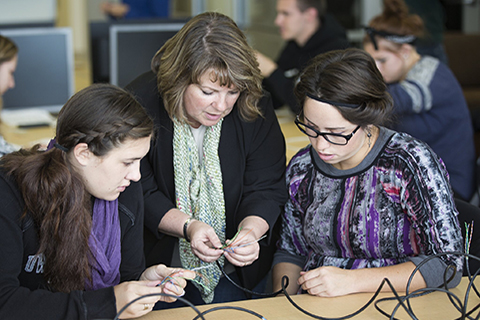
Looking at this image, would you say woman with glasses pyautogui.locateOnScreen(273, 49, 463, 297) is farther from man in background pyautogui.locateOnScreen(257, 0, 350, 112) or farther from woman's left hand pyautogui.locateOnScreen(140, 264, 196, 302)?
man in background pyautogui.locateOnScreen(257, 0, 350, 112)

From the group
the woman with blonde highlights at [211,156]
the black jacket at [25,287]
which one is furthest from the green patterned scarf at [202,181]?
the black jacket at [25,287]

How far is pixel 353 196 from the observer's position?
1.44 meters

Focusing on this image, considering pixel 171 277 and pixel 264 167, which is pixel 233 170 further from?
pixel 171 277

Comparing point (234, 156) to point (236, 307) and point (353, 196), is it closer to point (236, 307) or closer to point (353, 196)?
point (353, 196)

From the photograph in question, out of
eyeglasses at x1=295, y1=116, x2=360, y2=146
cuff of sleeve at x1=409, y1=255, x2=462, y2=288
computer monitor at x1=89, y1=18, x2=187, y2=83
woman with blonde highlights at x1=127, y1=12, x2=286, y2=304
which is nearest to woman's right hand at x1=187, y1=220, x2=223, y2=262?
woman with blonde highlights at x1=127, y1=12, x2=286, y2=304

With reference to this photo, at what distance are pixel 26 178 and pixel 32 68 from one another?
6.95 feet

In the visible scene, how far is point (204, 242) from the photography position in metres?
1.43

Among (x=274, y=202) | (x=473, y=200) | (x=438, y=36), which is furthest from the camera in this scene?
(x=438, y=36)

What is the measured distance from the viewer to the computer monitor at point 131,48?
9.55 ft

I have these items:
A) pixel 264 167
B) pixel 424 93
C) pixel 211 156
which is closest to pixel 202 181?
pixel 211 156

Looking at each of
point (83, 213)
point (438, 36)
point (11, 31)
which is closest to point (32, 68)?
point (11, 31)

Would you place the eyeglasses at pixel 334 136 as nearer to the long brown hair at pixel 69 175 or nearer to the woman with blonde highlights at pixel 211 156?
the woman with blonde highlights at pixel 211 156

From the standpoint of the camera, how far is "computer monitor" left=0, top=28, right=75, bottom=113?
3.02 m

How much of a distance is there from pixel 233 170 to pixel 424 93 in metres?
1.17
